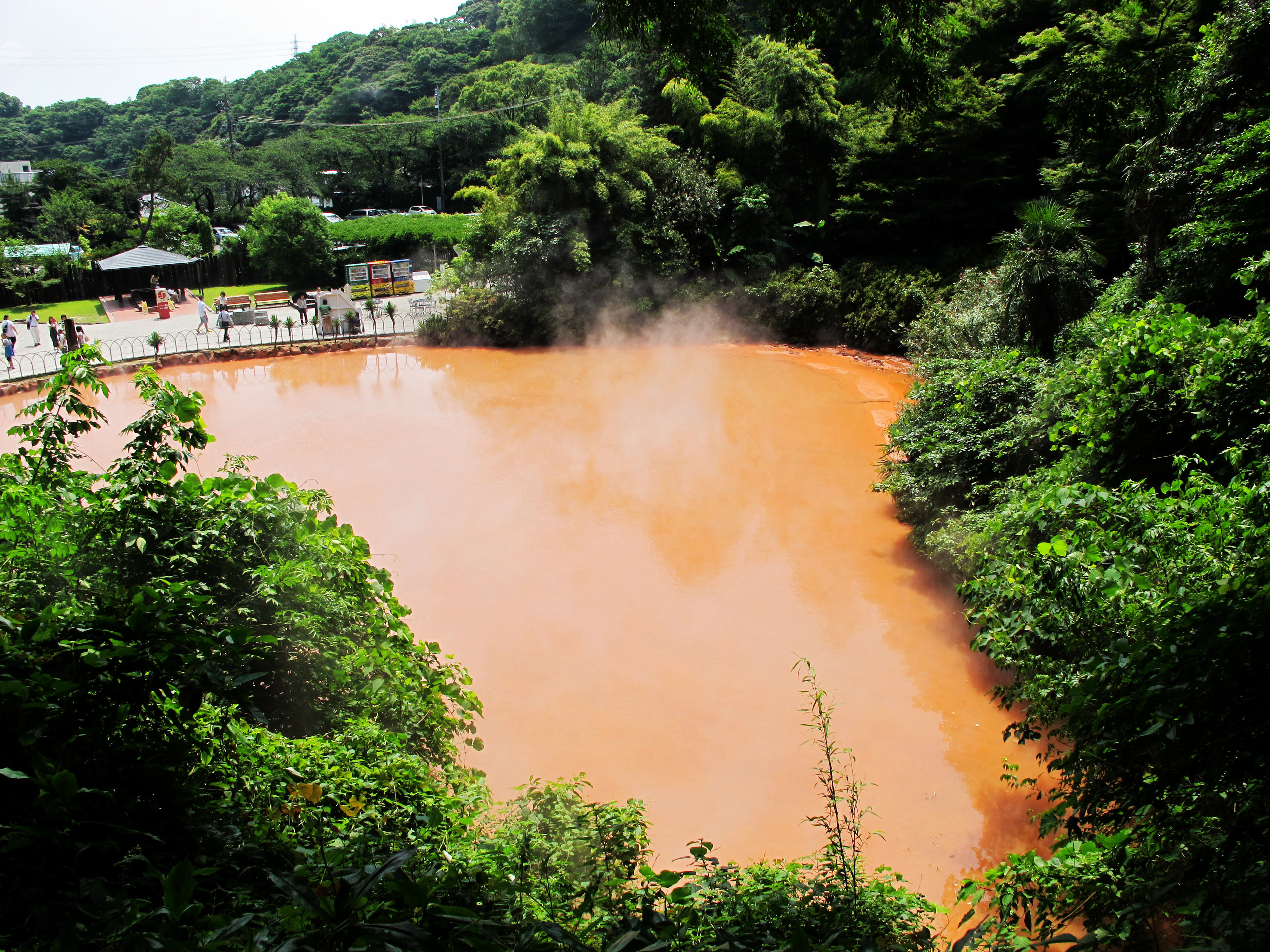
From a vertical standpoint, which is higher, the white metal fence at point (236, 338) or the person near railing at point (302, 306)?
the person near railing at point (302, 306)

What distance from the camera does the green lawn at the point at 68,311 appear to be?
22.5 meters

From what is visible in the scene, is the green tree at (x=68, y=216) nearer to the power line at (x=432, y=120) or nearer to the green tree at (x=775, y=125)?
the power line at (x=432, y=120)

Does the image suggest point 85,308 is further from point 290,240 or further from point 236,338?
point 236,338

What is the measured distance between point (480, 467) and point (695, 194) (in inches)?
438

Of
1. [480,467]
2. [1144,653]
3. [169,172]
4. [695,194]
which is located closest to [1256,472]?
[1144,653]

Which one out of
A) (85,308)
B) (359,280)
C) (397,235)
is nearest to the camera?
(359,280)

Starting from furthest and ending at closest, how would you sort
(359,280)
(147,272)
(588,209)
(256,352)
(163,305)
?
(147,272)
(359,280)
(163,305)
(588,209)
(256,352)

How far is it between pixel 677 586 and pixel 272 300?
68.2 ft

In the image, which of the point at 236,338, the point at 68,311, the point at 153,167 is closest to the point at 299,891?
the point at 236,338

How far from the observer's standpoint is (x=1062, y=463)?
21.3 feet

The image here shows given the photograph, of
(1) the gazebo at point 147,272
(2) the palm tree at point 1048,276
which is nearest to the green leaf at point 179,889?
(2) the palm tree at point 1048,276

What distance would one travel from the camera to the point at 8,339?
16203 mm

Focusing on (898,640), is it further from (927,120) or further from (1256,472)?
(927,120)

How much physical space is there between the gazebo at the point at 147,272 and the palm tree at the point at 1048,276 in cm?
2399
